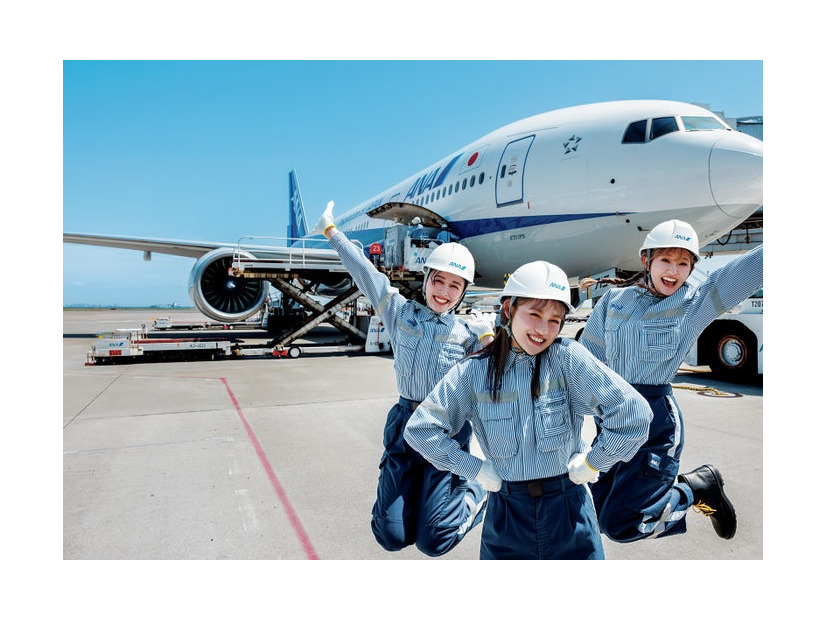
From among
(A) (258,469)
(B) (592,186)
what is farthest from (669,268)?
(B) (592,186)

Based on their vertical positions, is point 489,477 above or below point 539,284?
below

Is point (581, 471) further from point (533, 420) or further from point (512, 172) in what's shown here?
point (512, 172)

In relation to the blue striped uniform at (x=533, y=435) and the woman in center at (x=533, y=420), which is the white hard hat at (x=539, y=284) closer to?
A: the woman in center at (x=533, y=420)

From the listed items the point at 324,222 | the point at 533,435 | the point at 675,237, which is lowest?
the point at 533,435

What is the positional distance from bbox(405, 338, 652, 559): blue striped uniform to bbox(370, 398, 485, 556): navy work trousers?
59 cm

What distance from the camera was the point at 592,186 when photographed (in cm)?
809

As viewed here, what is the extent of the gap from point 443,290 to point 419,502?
1.15m

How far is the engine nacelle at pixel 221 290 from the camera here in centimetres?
1307

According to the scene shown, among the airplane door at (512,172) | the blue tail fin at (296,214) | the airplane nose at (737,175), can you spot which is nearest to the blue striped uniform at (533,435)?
the airplane nose at (737,175)

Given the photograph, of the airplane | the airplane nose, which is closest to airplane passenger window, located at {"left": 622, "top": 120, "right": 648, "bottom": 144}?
the airplane

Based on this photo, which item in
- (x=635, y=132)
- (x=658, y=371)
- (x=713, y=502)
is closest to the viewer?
(x=658, y=371)

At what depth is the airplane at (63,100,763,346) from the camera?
680 cm

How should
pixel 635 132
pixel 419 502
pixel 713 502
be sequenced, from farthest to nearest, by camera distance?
pixel 635 132 < pixel 713 502 < pixel 419 502

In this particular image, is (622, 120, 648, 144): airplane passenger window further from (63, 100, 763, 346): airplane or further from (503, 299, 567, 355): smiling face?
(503, 299, 567, 355): smiling face
